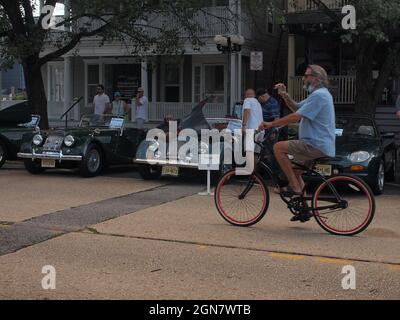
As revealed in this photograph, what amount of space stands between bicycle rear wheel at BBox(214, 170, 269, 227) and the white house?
1325cm

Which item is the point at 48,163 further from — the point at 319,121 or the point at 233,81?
the point at 233,81

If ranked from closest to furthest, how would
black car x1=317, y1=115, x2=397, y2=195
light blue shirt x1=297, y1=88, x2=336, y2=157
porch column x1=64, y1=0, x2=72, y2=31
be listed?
light blue shirt x1=297, y1=88, x2=336, y2=157 → black car x1=317, y1=115, x2=397, y2=195 → porch column x1=64, y1=0, x2=72, y2=31

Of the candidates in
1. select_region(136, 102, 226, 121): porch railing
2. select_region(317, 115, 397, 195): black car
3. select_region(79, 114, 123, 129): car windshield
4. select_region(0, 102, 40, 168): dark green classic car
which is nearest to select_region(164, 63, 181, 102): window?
select_region(136, 102, 226, 121): porch railing

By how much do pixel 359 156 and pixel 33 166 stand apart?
665 centimetres

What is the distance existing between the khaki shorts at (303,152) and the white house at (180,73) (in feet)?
44.9

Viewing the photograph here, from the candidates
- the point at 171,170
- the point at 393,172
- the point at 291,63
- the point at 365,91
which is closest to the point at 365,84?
the point at 365,91

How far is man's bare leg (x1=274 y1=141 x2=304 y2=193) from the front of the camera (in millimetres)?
6887

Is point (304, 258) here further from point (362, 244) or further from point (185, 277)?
point (185, 277)

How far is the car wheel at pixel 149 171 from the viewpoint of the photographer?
11.8 meters

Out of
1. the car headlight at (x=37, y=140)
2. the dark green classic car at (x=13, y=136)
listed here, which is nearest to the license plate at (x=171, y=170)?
the car headlight at (x=37, y=140)

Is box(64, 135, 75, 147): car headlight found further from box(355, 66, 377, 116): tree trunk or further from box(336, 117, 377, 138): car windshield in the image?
box(355, 66, 377, 116): tree trunk
